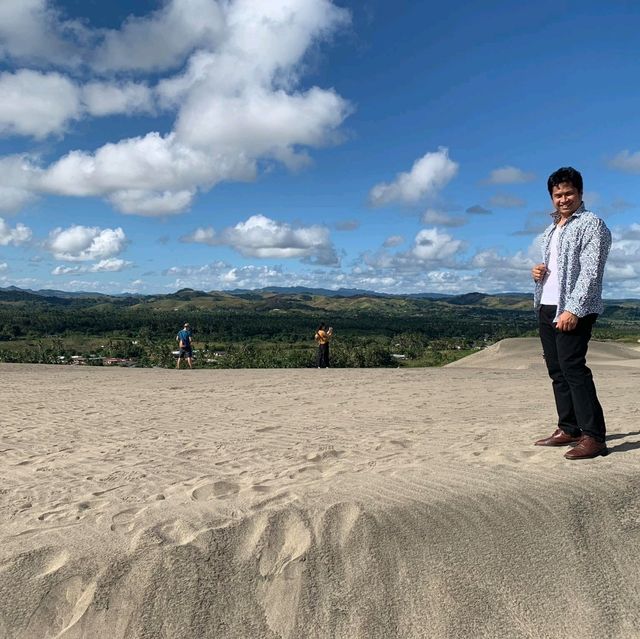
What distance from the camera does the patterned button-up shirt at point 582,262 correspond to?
5.27 metres

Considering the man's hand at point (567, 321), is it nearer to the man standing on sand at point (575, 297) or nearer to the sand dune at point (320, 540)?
the man standing on sand at point (575, 297)

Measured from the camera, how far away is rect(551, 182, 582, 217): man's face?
5.59 meters

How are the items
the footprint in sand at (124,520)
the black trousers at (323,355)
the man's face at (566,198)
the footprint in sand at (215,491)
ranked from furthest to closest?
the black trousers at (323,355) → the man's face at (566,198) → the footprint in sand at (215,491) → the footprint in sand at (124,520)

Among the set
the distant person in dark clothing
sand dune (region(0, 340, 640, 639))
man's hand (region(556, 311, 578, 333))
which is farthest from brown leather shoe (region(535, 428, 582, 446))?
the distant person in dark clothing

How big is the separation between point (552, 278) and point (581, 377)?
1078 mm

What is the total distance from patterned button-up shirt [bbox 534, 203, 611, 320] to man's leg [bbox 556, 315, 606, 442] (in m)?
0.18

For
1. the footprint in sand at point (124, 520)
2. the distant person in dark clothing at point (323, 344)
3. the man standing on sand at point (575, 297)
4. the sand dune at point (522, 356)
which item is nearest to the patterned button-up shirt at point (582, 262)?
the man standing on sand at point (575, 297)

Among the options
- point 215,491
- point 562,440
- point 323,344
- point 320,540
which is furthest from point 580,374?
point 323,344

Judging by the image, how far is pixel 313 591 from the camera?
12.8 ft

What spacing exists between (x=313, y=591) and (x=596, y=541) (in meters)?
2.37

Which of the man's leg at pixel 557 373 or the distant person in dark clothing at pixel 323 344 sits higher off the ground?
the man's leg at pixel 557 373

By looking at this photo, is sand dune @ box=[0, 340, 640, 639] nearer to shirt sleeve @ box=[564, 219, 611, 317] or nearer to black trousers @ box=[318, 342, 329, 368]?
shirt sleeve @ box=[564, 219, 611, 317]

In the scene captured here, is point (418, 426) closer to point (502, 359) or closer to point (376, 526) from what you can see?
point (376, 526)

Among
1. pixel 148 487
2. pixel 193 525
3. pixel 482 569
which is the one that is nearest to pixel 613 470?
pixel 482 569
